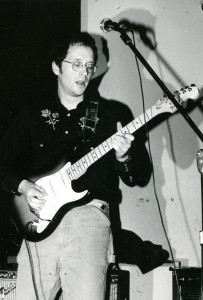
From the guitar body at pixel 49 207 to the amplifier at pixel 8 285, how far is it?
0.30 metres

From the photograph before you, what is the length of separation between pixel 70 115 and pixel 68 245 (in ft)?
2.52

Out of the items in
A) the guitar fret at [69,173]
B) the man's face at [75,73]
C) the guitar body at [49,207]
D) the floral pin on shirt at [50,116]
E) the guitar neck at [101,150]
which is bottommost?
the guitar body at [49,207]

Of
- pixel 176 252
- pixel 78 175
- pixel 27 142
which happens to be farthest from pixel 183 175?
pixel 27 142

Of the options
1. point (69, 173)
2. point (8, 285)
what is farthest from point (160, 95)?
point (8, 285)

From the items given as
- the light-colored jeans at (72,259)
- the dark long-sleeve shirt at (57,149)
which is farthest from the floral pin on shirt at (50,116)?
the light-colored jeans at (72,259)

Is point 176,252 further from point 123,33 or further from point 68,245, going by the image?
point 123,33

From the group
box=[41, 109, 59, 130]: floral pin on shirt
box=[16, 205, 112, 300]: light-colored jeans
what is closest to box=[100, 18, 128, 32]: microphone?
box=[41, 109, 59, 130]: floral pin on shirt

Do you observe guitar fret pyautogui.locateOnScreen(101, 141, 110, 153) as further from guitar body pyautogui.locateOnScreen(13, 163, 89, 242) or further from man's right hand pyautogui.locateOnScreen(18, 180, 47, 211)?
man's right hand pyautogui.locateOnScreen(18, 180, 47, 211)

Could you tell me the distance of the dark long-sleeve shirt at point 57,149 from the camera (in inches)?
86.7

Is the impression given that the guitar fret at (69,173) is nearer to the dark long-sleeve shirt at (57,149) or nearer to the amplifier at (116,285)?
the dark long-sleeve shirt at (57,149)

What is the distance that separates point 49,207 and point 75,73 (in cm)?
79

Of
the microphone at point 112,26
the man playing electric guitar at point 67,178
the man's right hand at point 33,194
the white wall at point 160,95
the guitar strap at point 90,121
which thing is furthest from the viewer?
the white wall at point 160,95

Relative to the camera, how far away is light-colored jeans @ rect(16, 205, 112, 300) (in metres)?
1.98

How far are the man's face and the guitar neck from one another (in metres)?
0.39
